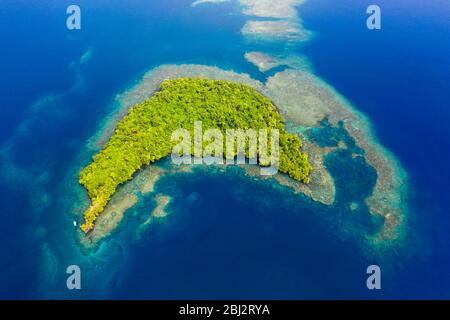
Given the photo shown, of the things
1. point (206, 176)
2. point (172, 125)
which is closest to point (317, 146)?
point (206, 176)

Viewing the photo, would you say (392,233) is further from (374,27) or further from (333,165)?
(374,27)

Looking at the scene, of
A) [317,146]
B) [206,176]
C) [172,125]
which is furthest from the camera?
[172,125]

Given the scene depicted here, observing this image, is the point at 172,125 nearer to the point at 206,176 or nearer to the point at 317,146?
the point at 206,176

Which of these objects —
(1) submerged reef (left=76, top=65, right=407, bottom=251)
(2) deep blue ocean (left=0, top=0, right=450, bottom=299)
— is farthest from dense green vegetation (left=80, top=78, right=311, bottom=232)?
(2) deep blue ocean (left=0, top=0, right=450, bottom=299)

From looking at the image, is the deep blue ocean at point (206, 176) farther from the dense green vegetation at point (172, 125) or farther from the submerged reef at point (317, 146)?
the dense green vegetation at point (172, 125)

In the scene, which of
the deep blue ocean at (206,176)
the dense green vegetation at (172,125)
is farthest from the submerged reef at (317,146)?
the deep blue ocean at (206,176)

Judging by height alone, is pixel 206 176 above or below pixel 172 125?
below

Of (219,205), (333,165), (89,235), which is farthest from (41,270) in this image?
(333,165)
